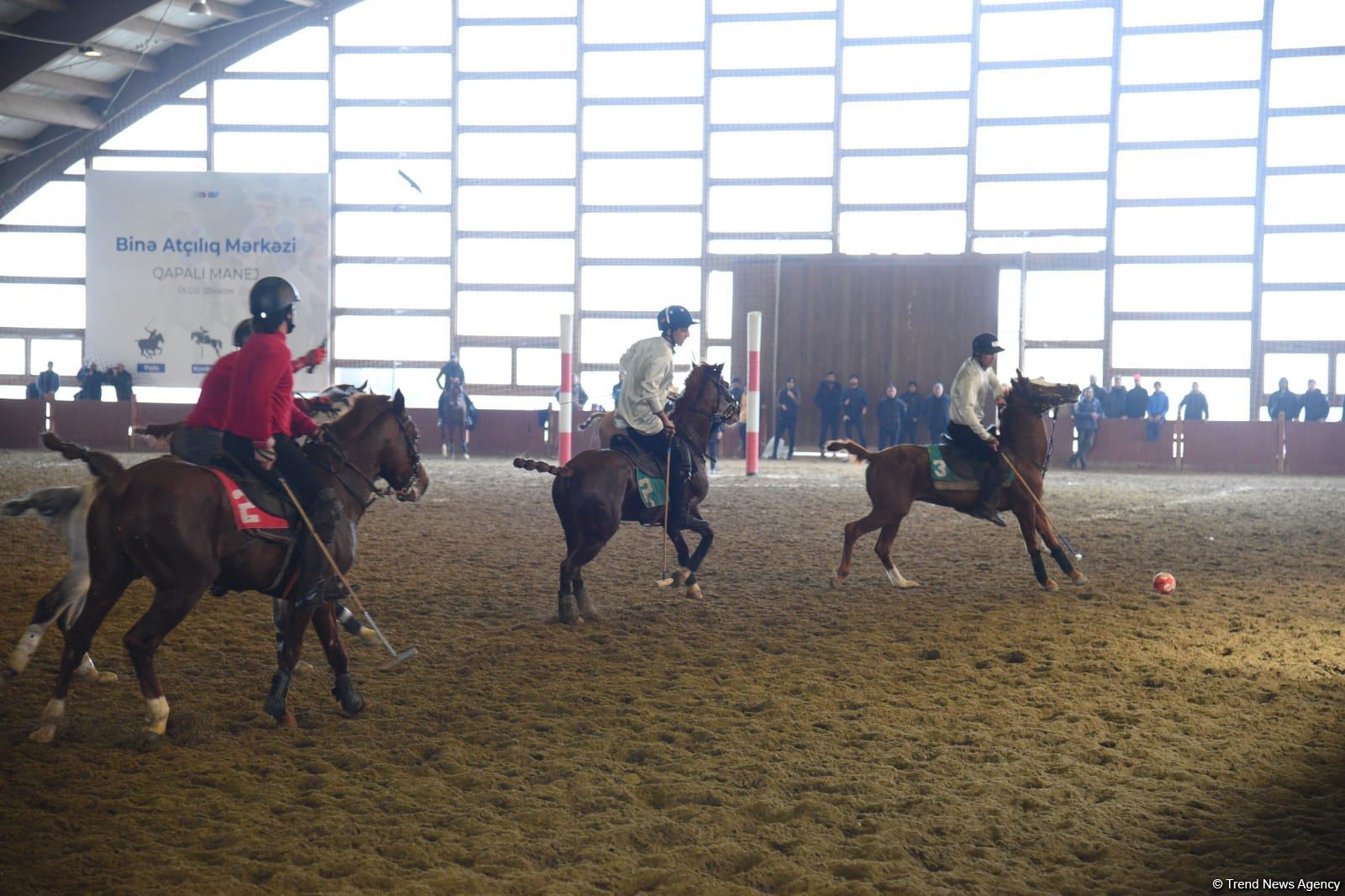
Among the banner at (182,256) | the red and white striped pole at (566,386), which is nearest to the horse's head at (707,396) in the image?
the red and white striped pole at (566,386)

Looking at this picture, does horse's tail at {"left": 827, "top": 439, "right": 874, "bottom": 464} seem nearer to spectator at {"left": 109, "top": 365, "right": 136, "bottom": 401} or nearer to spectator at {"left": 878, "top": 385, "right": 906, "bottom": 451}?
spectator at {"left": 878, "top": 385, "right": 906, "bottom": 451}

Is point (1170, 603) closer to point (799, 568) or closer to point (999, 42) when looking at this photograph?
point (799, 568)

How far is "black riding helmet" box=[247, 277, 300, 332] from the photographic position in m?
5.17

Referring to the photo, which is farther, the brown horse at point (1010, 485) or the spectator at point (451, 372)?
the spectator at point (451, 372)

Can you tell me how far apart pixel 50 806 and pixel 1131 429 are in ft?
75.0

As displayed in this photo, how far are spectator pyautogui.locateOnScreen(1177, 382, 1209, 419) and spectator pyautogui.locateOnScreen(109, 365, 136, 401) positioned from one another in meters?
22.7

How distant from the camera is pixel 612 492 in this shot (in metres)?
7.50

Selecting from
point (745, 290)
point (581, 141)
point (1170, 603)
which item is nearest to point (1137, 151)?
point (745, 290)

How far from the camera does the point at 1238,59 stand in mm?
24641

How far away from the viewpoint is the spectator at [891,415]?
24359mm

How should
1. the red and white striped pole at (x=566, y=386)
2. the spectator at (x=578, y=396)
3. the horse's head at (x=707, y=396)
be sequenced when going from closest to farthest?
the horse's head at (x=707, y=396), the red and white striped pole at (x=566, y=386), the spectator at (x=578, y=396)

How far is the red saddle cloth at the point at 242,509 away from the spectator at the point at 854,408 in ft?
67.2

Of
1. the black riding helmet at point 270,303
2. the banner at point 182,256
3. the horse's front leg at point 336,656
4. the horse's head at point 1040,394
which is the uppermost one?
the banner at point 182,256

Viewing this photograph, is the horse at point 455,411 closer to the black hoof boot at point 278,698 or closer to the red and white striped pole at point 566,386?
the red and white striped pole at point 566,386
